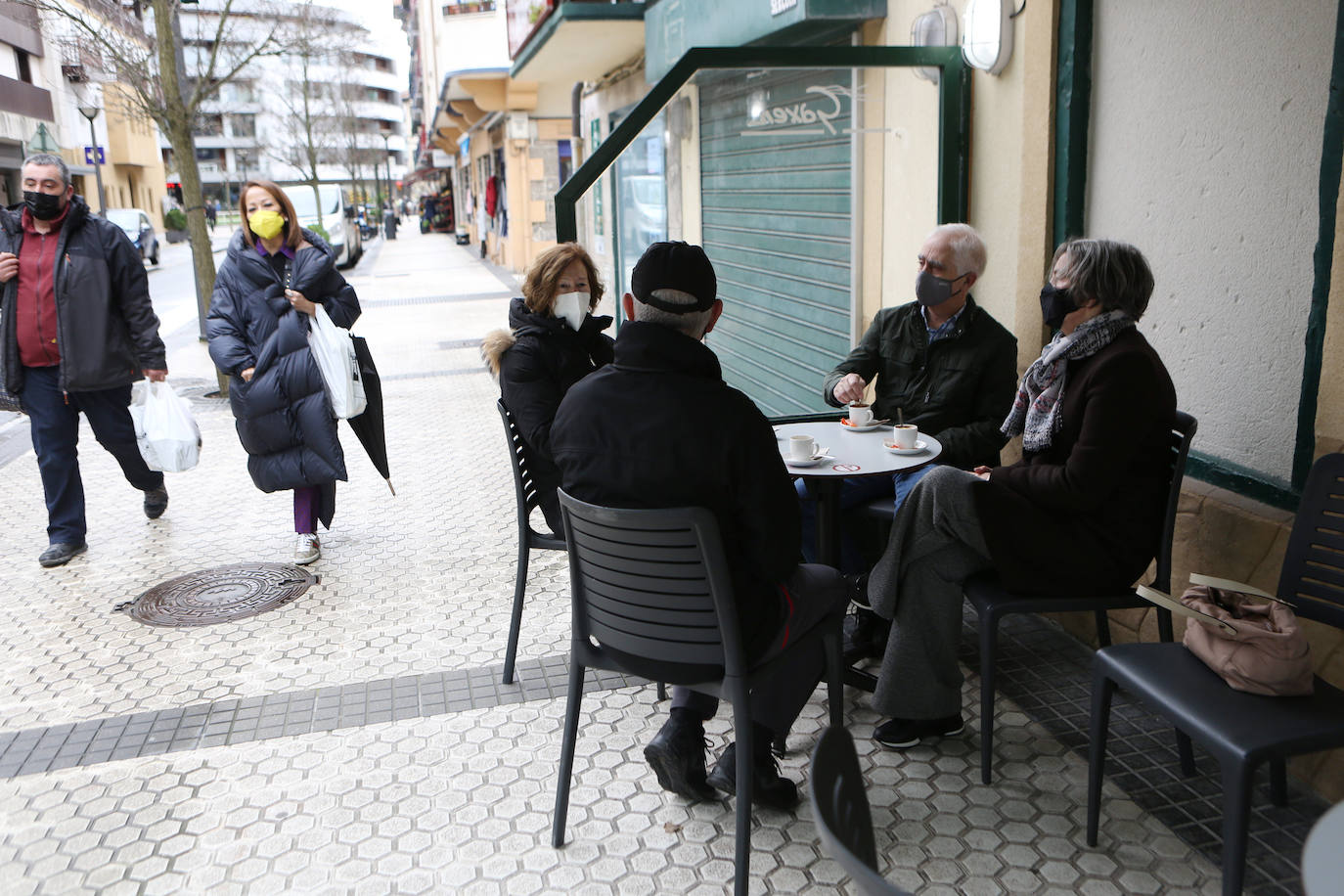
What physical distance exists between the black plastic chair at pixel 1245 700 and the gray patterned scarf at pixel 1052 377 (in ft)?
2.03

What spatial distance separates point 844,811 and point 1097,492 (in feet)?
6.04

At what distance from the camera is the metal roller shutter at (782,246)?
5312 millimetres

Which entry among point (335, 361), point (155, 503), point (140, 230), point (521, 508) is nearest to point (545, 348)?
point (521, 508)

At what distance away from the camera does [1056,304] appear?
9.79 ft

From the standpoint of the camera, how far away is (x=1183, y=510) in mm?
3441

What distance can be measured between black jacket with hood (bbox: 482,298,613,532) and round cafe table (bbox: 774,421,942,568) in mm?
777

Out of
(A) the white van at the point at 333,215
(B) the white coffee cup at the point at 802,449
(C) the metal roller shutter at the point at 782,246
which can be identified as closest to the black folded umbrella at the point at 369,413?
(C) the metal roller shutter at the point at 782,246

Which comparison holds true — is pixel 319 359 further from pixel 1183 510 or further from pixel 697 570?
pixel 1183 510

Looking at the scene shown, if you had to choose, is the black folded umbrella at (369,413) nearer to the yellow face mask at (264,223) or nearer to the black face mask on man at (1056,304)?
the yellow face mask at (264,223)

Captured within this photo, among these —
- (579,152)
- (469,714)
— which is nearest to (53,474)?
(469,714)

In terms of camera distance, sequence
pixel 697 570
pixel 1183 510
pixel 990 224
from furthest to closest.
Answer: pixel 990 224, pixel 1183 510, pixel 697 570

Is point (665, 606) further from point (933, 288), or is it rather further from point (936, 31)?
point (936, 31)

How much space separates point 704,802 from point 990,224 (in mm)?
2820

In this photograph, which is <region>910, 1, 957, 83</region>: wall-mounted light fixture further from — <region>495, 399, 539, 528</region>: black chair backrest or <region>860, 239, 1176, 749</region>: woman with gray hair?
<region>495, 399, 539, 528</region>: black chair backrest
